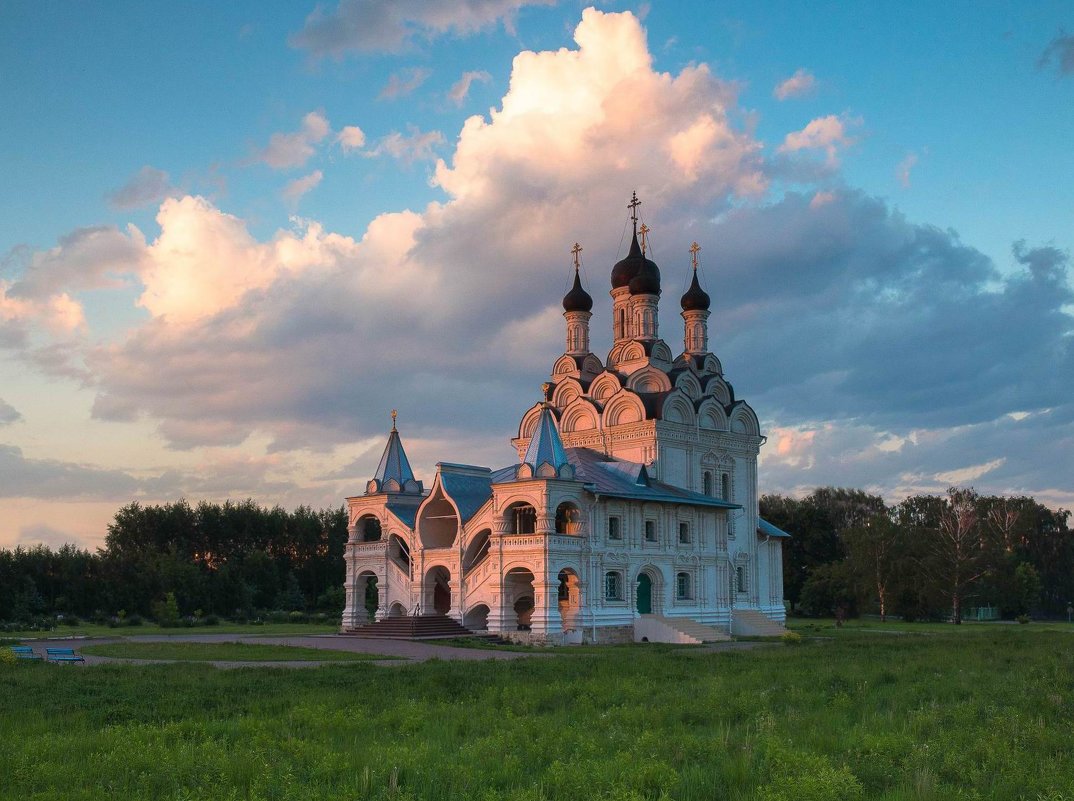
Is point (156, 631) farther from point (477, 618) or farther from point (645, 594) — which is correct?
point (645, 594)

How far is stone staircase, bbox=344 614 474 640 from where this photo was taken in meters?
30.9

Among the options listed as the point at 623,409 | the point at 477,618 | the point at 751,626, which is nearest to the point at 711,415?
the point at 623,409

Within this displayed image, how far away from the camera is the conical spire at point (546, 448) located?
31094 millimetres

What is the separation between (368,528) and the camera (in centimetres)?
4372

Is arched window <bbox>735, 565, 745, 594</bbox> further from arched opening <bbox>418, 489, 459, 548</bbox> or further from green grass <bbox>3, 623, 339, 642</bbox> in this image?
green grass <bbox>3, 623, 339, 642</bbox>

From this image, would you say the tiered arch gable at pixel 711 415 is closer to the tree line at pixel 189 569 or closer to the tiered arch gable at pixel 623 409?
the tiered arch gable at pixel 623 409

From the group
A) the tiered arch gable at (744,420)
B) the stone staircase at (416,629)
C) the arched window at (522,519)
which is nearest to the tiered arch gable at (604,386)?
the tiered arch gable at (744,420)

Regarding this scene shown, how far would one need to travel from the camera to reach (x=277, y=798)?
8500 millimetres

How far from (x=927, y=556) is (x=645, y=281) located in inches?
786

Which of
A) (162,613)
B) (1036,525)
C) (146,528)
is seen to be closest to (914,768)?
(162,613)

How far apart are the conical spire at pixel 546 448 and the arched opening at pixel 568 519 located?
1332 mm

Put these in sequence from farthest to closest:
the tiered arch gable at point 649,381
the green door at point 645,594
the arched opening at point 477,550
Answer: the tiered arch gable at point 649,381
the green door at point 645,594
the arched opening at point 477,550

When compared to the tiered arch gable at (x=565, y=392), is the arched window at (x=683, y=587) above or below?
below

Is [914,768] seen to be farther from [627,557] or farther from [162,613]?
[162,613]
